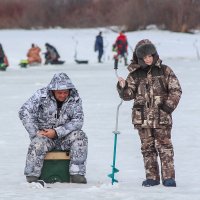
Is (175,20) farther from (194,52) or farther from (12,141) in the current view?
(12,141)

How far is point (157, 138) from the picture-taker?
23.7ft

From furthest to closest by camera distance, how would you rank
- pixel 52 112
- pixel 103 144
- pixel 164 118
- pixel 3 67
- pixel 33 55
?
1. pixel 33 55
2. pixel 3 67
3. pixel 103 144
4. pixel 52 112
5. pixel 164 118

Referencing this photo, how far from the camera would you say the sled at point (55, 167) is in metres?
7.41

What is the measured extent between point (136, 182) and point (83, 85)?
1383cm

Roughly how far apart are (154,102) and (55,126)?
0.93 metres

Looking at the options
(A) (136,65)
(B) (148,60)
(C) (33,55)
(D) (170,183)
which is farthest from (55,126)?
(C) (33,55)

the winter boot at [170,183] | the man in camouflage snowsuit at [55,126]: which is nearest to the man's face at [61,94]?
the man in camouflage snowsuit at [55,126]

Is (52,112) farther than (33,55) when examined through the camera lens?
No

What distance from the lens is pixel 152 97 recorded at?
7184mm

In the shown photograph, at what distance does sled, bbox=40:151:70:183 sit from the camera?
7.41 metres

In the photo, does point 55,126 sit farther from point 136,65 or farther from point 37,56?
point 37,56

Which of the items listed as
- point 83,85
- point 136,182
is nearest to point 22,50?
point 83,85

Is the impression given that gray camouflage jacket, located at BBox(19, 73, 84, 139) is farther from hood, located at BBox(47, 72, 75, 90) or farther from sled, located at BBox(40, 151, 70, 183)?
sled, located at BBox(40, 151, 70, 183)

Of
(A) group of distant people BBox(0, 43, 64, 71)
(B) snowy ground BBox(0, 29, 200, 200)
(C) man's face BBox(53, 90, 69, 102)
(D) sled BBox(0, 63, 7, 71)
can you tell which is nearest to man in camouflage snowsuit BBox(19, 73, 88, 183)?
(C) man's face BBox(53, 90, 69, 102)
